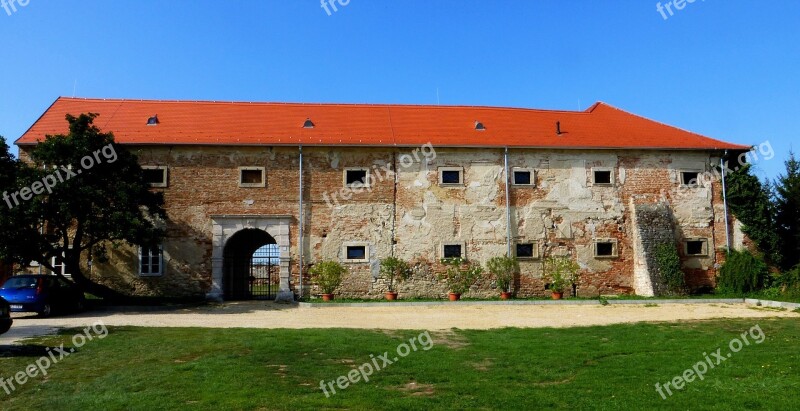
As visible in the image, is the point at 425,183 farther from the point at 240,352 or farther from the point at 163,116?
the point at 240,352

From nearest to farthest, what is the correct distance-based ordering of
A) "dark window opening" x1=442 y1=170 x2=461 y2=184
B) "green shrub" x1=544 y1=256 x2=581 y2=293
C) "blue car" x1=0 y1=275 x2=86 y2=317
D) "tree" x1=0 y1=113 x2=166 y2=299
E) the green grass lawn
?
1. the green grass lawn
2. "blue car" x1=0 y1=275 x2=86 y2=317
3. "tree" x1=0 y1=113 x2=166 y2=299
4. "green shrub" x1=544 y1=256 x2=581 y2=293
5. "dark window opening" x1=442 y1=170 x2=461 y2=184

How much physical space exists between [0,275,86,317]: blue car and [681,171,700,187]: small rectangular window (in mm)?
22308

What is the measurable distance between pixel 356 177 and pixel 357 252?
291 centimetres

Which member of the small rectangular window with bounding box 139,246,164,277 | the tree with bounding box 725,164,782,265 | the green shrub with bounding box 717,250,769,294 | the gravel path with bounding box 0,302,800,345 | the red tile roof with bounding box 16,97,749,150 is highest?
the red tile roof with bounding box 16,97,749,150

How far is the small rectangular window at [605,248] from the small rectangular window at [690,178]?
3886 millimetres

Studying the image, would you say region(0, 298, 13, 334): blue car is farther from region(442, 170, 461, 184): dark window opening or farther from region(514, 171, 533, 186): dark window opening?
region(514, 171, 533, 186): dark window opening

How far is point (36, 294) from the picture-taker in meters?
15.1

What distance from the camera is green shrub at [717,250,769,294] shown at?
2123 cm

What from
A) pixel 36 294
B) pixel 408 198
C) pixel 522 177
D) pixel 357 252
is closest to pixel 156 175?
pixel 36 294

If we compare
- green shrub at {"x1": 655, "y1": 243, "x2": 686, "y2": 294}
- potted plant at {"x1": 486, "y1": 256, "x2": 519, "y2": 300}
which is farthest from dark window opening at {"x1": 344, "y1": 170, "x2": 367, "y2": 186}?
green shrub at {"x1": 655, "y1": 243, "x2": 686, "y2": 294}

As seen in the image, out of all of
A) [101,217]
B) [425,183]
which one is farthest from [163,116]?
[425,183]

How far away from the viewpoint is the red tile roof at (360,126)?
71.8 ft

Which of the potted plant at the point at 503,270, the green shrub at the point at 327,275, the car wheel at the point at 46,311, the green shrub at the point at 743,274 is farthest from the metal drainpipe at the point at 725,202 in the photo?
the car wheel at the point at 46,311

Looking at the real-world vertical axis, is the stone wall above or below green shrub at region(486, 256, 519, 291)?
above
